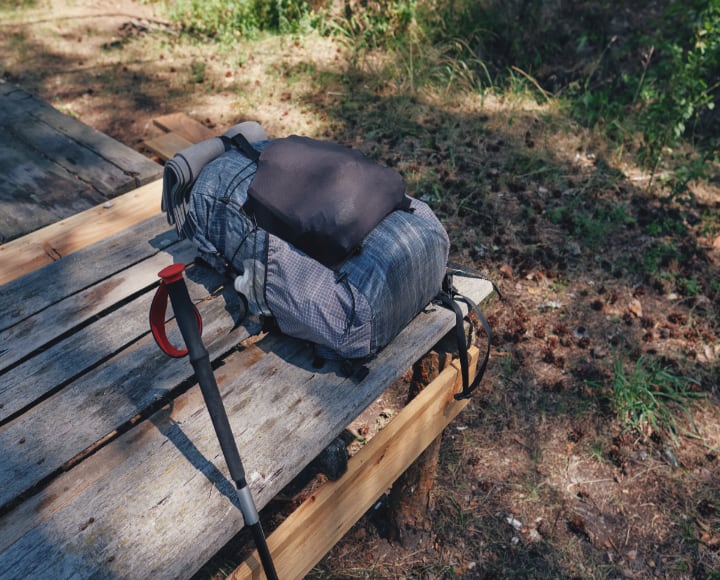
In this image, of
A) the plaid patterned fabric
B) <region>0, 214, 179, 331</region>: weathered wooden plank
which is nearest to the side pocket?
the plaid patterned fabric

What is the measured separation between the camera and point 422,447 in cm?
258

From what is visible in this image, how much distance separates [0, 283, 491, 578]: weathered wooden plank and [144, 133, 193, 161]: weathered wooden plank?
2.45 metres

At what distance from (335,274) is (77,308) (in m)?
1.26

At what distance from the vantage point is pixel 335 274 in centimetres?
217

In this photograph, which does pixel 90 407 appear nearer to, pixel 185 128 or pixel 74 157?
pixel 74 157

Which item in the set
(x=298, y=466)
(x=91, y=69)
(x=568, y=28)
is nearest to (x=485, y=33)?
(x=568, y=28)

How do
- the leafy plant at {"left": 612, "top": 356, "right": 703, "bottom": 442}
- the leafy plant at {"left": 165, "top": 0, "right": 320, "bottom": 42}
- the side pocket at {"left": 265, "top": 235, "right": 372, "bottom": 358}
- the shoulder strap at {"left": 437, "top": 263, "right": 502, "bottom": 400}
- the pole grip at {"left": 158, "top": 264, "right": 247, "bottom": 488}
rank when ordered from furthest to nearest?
the leafy plant at {"left": 165, "top": 0, "right": 320, "bottom": 42} < the leafy plant at {"left": 612, "top": 356, "right": 703, "bottom": 442} < the shoulder strap at {"left": 437, "top": 263, "right": 502, "bottom": 400} < the side pocket at {"left": 265, "top": 235, "right": 372, "bottom": 358} < the pole grip at {"left": 158, "top": 264, "right": 247, "bottom": 488}

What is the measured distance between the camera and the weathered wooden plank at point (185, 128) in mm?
4648

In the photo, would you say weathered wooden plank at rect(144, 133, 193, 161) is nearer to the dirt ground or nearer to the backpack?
the dirt ground

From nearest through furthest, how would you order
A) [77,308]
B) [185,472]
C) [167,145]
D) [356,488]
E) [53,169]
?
[185,472], [356,488], [77,308], [53,169], [167,145]

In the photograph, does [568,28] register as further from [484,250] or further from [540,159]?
[484,250]

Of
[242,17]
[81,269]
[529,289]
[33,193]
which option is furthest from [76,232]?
[242,17]

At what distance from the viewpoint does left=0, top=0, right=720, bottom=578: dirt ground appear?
308cm

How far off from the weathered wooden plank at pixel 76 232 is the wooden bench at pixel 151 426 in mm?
324
